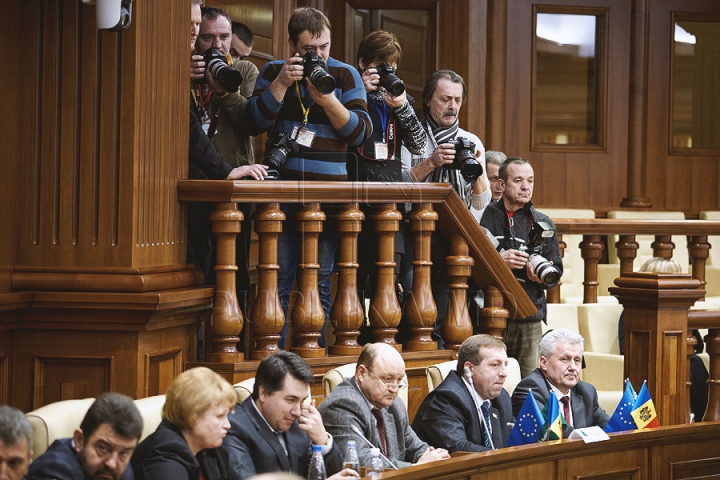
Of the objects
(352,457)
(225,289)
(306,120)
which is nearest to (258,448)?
(352,457)

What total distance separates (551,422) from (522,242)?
3.76 feet

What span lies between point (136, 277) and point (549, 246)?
79.7 inches

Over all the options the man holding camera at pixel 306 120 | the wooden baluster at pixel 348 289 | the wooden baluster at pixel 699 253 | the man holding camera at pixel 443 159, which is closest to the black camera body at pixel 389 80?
the man holding camera at pixel 306 120

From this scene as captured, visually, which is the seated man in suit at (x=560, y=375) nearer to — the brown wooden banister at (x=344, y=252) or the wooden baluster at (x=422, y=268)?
the brown wooden banister at (x=344, y=252)

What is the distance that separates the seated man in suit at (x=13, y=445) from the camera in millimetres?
2299

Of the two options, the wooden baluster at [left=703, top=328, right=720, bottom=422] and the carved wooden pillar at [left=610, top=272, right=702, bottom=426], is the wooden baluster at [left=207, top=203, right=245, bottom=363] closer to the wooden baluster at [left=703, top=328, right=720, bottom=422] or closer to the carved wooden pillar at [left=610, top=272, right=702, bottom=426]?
the carved wooden pillar at [left=610, top=272, right=702, bottom=426]

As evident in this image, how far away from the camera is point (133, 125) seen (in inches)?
131

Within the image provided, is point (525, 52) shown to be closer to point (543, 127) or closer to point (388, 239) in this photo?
point (543, 127)

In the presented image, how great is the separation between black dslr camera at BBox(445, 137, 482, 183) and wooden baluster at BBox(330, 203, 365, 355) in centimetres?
55

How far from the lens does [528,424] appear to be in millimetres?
3678

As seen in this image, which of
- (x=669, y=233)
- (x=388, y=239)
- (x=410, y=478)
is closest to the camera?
(x=410, y=478)

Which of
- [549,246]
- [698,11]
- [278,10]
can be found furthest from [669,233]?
[698,11]

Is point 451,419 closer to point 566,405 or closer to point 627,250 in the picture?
point 566,405

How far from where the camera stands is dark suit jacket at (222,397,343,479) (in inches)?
116
